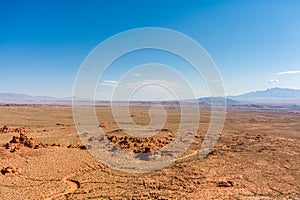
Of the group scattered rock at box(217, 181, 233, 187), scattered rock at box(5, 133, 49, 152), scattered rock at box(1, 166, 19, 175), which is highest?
scattered rock at box(5, 133, 49, 152)

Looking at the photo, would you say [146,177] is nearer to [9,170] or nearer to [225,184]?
[225,184]

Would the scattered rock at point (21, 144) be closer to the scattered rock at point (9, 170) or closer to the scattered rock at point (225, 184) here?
the scattered rock at point (9, 170)

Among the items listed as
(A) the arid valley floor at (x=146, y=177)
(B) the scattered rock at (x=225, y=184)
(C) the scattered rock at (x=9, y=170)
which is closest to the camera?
(A) the arid valley floor at (x=146, y=177)

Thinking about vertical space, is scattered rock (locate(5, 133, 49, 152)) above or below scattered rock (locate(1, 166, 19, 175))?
above

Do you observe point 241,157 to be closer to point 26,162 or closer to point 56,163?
point 56,163

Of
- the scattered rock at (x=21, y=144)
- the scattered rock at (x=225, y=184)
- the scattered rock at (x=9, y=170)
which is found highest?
the scattered rock at (x=21, y=144)

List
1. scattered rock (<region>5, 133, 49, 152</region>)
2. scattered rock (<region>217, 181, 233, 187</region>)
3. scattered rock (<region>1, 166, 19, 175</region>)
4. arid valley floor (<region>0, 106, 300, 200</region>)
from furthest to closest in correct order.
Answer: scattered rock (<region>5, 133, 49, 152</region>) < scattered rock (<region>1, 166, 19, 175</region>) < scattered rock (<region>217, 181, 233, 187</region>) < arid valley floor (<region>0, 106, 300, 200</region>)

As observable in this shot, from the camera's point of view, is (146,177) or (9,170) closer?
(9,170)

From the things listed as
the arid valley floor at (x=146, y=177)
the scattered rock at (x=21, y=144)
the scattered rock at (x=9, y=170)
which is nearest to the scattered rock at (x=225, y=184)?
the arid valley floor at (x=146, y=177)

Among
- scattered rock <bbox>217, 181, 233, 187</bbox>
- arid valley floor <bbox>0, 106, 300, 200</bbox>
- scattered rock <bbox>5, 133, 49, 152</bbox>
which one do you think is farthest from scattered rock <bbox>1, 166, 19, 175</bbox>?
scattered rock <bbox>217, 181, 233, 187</bbox>

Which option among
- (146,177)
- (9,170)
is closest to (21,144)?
(9,170)

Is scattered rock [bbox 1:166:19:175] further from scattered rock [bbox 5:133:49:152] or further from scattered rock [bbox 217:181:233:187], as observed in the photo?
scattered rock [bbox 217:181:233:187]

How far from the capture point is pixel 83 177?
876 inches

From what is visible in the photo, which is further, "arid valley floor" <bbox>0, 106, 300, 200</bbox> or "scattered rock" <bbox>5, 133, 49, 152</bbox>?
"scattered rock" <bbox>5, 133, 49, 152</bbox>
